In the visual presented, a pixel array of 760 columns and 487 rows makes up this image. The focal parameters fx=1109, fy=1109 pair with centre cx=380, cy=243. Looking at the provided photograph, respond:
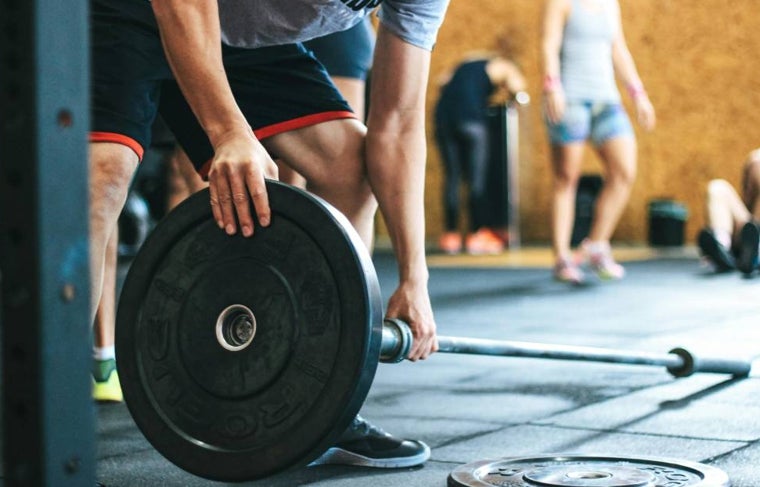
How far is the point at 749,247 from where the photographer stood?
5441mm

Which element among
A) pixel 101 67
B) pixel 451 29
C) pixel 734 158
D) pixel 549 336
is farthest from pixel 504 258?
pixel 101 67

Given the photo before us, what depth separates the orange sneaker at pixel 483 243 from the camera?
7.96 m

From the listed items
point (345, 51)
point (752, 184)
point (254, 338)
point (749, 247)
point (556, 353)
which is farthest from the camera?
point (752, 184)

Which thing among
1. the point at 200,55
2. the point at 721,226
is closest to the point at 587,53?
the point at 721,226

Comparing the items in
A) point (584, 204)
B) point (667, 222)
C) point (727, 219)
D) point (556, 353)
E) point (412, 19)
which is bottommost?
point (667, 222)

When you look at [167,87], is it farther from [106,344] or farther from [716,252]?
[716,252]

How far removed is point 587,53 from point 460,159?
113 inches

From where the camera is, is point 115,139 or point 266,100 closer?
point 115,139

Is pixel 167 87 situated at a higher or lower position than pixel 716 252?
higher

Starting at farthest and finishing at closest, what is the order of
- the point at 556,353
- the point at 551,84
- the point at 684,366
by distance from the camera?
the point at 551,84
the point at 684,366
the point at 556,353

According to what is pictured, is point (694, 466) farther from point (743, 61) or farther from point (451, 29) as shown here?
point (451, 29)

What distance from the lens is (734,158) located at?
25.8 feet

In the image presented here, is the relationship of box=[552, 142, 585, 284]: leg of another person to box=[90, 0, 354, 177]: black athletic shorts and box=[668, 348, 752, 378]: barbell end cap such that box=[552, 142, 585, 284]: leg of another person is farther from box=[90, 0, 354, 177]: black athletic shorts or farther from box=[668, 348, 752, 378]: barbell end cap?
box=[90, 0, 354, 177]: black athletic shorts

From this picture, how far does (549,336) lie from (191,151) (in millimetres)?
1797
